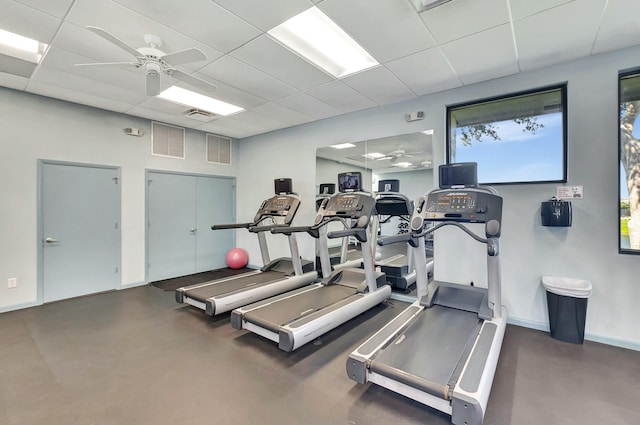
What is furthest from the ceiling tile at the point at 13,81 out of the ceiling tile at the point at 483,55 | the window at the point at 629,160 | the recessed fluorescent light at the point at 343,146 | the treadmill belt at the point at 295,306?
the window at the point at 629,160

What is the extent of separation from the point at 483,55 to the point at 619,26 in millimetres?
1063

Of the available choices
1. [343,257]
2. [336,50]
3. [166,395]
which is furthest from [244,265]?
[336,50]

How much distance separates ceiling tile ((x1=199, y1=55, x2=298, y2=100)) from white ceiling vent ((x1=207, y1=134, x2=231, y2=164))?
274 cm

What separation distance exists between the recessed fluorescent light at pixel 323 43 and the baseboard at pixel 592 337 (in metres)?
3.55

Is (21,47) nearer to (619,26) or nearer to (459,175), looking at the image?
(459,175)

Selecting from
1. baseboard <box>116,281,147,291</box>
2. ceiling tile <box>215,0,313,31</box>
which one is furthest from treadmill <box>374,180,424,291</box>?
baseboard <box>116,281,147,291</box>

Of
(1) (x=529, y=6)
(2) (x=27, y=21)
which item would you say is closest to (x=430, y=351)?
(1) (x=529, y=6)

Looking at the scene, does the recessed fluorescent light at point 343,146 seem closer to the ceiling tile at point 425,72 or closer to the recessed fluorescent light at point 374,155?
the recessed fluorescent light at point 374,155

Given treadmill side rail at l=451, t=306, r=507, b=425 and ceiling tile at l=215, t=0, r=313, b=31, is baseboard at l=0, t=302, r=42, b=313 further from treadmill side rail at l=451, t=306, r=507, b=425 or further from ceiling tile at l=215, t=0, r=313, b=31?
treadmill side rail at l=451, t=306, r=507, b=425

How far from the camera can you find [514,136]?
11.9 feet

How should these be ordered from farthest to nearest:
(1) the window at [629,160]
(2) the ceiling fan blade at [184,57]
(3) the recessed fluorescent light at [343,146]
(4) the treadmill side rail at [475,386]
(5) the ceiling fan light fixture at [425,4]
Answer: (3) the recessed fluorescent light at [343,146] < (1) the window at [629,160] < (2) the ceiling fan blade at [184,57] < (5) the ceiling fan light fixture at [425,4] < (4) the treadmill side rail at [475,386]

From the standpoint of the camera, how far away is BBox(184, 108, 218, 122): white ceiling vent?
490 centimetres

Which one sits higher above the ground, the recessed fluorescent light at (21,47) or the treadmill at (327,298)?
the recessed fluorescent light at (21,47)

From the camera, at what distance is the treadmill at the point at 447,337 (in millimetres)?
1911
